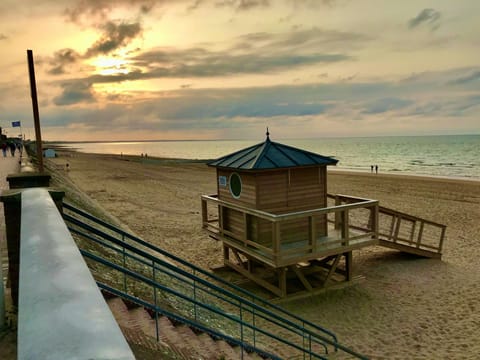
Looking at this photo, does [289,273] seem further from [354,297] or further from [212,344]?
[212,344]

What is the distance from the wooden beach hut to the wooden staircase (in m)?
4.07

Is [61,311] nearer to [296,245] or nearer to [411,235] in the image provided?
[296,245]

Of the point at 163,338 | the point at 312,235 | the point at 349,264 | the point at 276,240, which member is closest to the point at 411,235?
the point at 349,264

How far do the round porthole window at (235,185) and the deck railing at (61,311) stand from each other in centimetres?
877

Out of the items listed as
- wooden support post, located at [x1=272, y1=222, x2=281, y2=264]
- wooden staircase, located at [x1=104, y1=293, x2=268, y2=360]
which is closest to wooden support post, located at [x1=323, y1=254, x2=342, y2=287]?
wooden support post, located at [x1=272, y1=222, x2=281, y2=264]

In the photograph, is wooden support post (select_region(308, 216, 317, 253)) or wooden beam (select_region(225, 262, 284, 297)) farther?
wooden beam (select_region(225, 262, 284, 297))

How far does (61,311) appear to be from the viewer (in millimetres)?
976

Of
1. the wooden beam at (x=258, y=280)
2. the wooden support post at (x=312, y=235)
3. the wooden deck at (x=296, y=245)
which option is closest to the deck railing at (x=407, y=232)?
the wooden deck at (x=296, y=245)

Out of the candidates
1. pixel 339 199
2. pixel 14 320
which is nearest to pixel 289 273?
pixel 339 199

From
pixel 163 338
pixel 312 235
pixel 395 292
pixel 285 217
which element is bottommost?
pixel 395 292

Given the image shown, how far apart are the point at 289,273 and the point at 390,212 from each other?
369cm

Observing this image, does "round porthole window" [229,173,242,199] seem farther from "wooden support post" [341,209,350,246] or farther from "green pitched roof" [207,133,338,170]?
"wooden support post" [341,209,350,246]

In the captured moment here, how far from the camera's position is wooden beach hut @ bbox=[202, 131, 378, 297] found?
9391 millimetres

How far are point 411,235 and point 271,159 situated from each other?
20.4 ft
